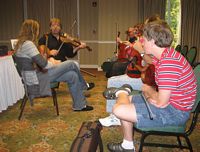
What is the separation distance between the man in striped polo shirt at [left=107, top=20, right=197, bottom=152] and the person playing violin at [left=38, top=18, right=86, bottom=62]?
7.88ft

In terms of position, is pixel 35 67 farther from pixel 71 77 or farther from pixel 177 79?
pixel 177 79

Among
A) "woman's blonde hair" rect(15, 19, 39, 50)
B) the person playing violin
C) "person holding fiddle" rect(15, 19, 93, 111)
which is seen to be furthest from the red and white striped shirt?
the person playing violin

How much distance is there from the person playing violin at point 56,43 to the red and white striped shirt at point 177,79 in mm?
2545

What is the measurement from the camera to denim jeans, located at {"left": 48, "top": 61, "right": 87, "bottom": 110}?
10.1ft

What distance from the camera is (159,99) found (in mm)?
1654

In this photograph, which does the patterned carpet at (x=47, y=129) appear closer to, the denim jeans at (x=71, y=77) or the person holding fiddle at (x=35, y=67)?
the denim jeans at (x=71, y=77)

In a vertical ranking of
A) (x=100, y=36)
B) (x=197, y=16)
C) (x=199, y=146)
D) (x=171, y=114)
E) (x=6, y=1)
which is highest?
(x=6, y=1)

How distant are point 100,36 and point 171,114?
5237mm

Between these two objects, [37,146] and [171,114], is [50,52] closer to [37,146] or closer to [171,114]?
[37,146]

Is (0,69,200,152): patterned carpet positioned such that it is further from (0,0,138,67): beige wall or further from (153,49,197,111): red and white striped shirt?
(0,0,138,67): beige wall

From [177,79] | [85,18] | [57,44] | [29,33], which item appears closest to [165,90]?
[177,79]

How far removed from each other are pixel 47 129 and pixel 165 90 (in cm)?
162

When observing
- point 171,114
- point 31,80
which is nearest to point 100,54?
point 31,80

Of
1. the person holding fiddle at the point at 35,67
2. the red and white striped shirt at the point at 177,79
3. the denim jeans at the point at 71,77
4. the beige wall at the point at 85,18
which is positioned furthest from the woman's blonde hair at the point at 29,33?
the beige wall at the point at 85,18
